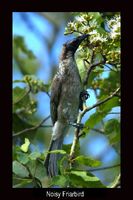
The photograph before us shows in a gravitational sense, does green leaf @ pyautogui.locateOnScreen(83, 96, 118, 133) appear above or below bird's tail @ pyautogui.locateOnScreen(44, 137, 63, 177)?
above

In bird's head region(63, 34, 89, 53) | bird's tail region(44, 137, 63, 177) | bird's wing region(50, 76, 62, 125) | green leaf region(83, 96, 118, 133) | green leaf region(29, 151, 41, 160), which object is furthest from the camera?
bird's wing region(50, 76, 62, 125)

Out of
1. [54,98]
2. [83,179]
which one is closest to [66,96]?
[54,98]

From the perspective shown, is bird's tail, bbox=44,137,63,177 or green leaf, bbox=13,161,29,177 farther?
bird's tail, bbox=44,137,63,177

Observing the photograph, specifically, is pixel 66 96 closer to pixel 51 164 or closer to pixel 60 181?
pixel 51 164

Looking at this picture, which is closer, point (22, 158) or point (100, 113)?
point (22, 158)

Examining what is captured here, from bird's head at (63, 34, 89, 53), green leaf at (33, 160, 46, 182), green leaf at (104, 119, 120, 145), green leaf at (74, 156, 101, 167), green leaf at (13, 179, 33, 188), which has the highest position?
bird's head at (63, 34, 89, 53)

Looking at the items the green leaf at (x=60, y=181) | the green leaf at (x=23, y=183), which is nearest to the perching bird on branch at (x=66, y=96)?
the green leaf at (x=23, y=183)

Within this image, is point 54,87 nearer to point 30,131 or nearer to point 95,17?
point 30,131

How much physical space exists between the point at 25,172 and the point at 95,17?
152 cm

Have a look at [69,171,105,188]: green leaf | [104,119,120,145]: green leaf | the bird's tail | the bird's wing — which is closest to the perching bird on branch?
the bird's wing

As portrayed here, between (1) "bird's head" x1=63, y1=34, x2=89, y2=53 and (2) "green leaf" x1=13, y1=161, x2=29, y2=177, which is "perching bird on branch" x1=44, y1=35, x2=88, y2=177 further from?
(2) "green leaf" x1=13, y1=161, x2=29, y2=177

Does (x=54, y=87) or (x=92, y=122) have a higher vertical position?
(x=54, y=87)

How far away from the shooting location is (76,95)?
21.0 ft
